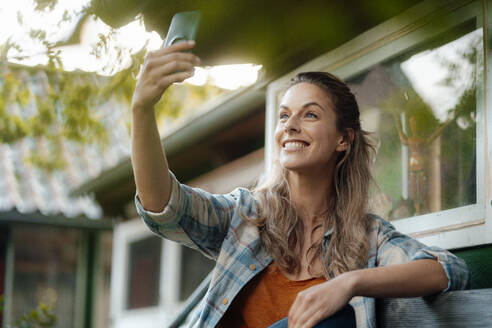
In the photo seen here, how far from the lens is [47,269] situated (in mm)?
10719

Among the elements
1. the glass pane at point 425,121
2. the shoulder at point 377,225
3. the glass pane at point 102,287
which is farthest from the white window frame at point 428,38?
the glass pane at point 102,287

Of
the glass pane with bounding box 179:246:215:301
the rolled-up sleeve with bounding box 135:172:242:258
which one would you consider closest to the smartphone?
the rolled-up sleeve with bounding box 135:172:242:258

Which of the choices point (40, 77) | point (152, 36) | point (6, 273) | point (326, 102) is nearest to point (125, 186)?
point (6, 273)

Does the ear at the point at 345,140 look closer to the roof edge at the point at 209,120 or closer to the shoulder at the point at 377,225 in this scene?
the shoulder at the point at 377,225

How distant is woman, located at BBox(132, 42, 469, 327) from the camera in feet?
6.48

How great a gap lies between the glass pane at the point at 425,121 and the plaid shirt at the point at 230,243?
0.56 metres

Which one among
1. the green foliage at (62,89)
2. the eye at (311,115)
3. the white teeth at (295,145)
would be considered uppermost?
the green foliage at (62,89)

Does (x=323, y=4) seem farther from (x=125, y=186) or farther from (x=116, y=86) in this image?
(x=125, y=186)

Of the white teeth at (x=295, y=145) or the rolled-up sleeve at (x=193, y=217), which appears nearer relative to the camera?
the rolled-up sleeve at (x=193, y=217)

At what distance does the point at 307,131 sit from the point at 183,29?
0.72 m

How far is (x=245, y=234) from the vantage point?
2.45 metres

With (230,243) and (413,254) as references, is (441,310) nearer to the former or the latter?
(413,254)

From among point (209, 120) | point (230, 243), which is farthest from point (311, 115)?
point (209, 120)

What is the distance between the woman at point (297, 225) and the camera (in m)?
1.97
